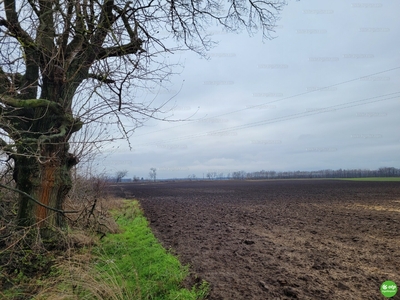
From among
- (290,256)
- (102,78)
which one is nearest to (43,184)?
(102,78)

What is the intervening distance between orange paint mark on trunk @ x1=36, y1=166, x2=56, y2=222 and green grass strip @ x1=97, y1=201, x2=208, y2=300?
1450mm

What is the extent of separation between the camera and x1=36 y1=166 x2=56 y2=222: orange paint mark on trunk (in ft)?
19.4

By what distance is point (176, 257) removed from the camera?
246 inches

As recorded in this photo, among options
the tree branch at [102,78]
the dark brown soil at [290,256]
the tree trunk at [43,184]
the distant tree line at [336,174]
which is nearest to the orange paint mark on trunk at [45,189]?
the tree trunk at [43,184]

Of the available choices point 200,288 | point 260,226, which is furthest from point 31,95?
point 260,226

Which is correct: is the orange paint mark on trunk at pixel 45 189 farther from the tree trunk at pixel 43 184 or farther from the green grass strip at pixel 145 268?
the green grass strip at pixel 145 268

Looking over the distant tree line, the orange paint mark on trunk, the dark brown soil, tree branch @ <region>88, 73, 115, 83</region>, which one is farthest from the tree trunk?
the distant tree line

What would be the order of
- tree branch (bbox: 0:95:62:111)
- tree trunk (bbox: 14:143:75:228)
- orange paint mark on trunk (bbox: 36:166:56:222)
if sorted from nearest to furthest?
1. tree branch (bbox: 0:95:62:111)
2. tree trunk (bbox: 14:143:75:228)
3. orange paint mark on trunk (bbox: 36:166:56:222)

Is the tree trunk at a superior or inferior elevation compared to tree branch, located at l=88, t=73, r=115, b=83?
inferior

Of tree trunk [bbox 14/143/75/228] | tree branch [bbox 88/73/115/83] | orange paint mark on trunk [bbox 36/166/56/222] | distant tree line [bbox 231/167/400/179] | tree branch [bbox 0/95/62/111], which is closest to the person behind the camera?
tree branch [bbox 0/95/62/111]

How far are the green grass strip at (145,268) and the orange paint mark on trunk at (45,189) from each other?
4.76ft

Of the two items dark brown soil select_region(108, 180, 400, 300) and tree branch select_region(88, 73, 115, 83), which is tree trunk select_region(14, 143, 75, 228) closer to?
tree branch select_region(88, 73, 115, 83)

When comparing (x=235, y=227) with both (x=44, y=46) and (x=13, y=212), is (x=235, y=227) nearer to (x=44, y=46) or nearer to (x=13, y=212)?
(x=13, y=212)

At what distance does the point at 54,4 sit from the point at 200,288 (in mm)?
4843
